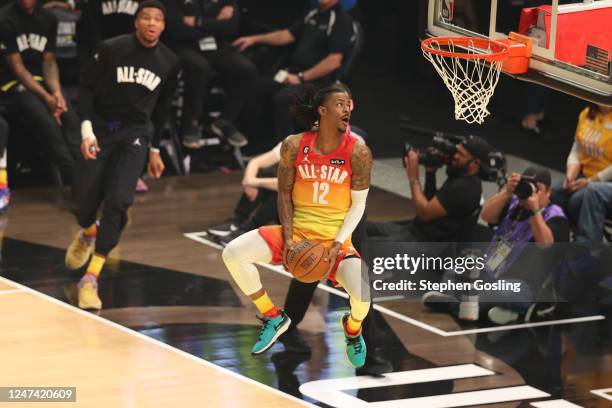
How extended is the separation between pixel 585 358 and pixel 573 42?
2.23 m

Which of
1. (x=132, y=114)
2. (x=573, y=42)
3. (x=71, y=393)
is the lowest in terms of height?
(x=71, y=393)

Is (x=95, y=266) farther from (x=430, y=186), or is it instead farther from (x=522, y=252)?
(x=522, y=252)

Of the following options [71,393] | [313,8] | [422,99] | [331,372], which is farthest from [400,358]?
[422,99]

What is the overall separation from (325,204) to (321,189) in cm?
10

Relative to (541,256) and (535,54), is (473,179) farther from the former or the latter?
(535,54)

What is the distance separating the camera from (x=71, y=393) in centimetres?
789

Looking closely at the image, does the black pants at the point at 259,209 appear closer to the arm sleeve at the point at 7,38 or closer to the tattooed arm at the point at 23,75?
the tattooed arm at the point at 23,75

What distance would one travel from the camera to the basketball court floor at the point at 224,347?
808cm

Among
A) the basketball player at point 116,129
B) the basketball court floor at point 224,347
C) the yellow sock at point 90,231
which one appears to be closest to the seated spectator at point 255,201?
the basketball court floor at point 224,347

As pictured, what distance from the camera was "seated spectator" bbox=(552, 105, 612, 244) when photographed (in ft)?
33.1

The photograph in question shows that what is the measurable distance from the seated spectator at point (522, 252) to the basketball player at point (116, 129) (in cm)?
236

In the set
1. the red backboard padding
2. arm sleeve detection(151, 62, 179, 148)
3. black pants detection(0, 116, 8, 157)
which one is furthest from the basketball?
black pants detection(0, 116, 8, 157)

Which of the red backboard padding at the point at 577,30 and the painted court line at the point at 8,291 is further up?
the red backboard padding at the point at 577,30

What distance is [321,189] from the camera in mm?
8133
